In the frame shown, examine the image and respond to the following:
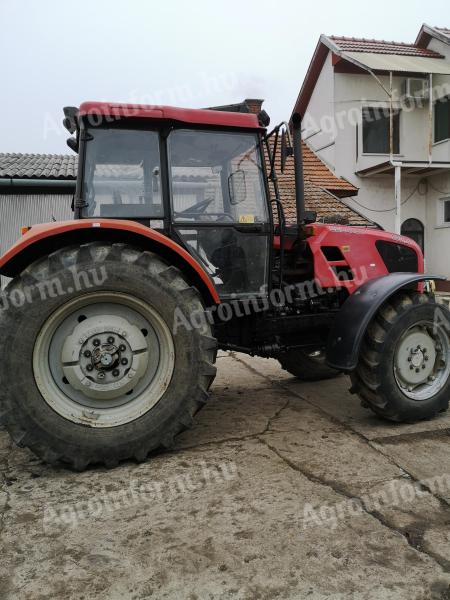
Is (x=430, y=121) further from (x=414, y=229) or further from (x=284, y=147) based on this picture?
(x=284, y=147)

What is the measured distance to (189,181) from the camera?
323cm

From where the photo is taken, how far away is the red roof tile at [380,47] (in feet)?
45.1

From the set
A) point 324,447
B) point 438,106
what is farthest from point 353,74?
point 324,447

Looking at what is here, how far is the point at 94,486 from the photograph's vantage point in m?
2.55

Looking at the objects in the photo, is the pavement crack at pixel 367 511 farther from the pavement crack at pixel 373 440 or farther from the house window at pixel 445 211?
the house window at pixel 445 211

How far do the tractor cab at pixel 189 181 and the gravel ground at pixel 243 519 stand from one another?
4.07 feet

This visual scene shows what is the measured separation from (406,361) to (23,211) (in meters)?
10.1

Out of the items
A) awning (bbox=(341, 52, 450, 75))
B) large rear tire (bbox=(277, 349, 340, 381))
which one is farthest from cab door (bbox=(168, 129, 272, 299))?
awning (bbox=(341, 52, 450, 75))

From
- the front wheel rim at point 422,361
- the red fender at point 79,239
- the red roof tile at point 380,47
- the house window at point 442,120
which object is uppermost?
the red roof tile at point 380,47

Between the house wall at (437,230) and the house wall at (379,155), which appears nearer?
the house wall at (379,155)

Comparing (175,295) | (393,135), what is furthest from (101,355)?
(393,135)

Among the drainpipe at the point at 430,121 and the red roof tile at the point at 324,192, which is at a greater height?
the drainpipe at the point at 430,121

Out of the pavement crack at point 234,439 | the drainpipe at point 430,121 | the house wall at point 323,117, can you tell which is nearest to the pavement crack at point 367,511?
the pavement crack at point 234,439

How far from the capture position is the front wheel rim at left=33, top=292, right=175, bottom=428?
108 inches
